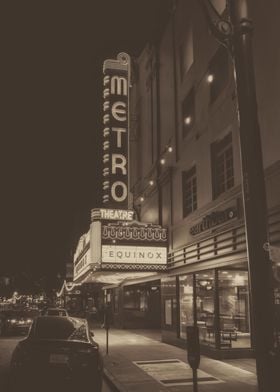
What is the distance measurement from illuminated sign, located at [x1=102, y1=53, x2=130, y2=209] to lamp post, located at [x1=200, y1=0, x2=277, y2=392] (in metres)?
16.4

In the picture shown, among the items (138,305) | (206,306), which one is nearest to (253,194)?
(206,306)

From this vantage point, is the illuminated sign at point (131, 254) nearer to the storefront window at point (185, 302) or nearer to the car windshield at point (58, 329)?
the storefront window at point (185, 302)

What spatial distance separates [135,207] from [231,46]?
22512 millimetres

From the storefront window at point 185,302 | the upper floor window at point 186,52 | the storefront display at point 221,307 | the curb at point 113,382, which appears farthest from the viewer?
the upper floor window at point 186,52

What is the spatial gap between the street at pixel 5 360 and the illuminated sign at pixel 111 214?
20.3ft

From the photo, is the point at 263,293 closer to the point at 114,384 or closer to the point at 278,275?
the point at 278,275

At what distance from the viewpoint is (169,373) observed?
13.0 metres

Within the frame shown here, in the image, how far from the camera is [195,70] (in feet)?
61.8

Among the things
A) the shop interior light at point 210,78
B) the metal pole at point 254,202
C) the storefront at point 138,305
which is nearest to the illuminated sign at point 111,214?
the shop interior light at point 210,78

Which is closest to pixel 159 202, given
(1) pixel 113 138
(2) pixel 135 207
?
(1) pixel 113 138

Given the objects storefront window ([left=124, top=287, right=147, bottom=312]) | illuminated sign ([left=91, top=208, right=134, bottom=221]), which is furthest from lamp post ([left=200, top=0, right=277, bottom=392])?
storefront window ([left=124, top=287, right=147, bottom=312])

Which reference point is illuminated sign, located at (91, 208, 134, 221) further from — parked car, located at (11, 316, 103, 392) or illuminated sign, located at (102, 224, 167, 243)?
parked car, located at (11, 316, 103, 392)

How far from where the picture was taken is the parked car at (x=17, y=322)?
24.7m

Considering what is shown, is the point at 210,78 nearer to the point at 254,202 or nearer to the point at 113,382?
the point at 113,382
